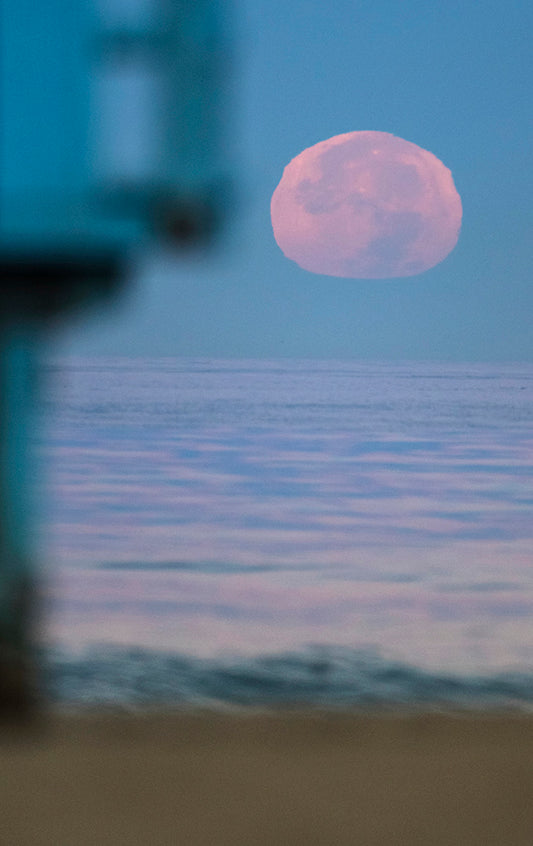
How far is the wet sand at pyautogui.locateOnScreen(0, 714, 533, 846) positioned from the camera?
3721 mm

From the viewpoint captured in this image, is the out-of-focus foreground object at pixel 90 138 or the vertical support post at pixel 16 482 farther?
the vertical support post at pixel 16 482

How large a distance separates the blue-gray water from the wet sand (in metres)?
0.57

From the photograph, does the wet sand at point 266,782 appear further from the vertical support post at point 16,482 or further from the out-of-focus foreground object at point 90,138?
the out-of-focus foreground object at point 90,138

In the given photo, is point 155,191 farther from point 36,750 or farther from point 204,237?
point 36,750

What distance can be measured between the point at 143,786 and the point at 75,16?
2388 millimetres

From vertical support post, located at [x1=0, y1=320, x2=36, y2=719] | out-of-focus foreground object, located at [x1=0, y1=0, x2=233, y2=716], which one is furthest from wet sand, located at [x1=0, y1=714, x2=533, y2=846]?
out-of-focus foreground object, located at [x1=0, y1=0, x2=233, y2=716]

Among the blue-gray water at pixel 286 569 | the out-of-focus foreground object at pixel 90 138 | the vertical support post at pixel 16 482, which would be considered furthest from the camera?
the blue-gray water at pixel 286 569

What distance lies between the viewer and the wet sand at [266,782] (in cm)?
372

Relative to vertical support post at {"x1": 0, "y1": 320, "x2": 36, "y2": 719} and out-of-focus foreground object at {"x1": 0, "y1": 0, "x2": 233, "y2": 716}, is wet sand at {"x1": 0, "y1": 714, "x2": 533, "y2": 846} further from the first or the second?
out-of-focus foreground object at {"x1": 0, "y1": 0, "x2": 233, "y2": 716}

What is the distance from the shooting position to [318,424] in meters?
41.9

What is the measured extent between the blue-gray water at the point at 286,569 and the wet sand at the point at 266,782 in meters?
0.57

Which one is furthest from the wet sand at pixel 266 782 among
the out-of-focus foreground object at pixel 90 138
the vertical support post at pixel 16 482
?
the out-of-focus foreground object at pixel 90 138

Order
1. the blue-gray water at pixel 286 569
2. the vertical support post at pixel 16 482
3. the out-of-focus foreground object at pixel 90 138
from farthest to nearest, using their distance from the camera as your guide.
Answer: the blue-gray water at pixel 286 569, the vertical support post at pixel 16 482, the out-of-focus foreground object at pixel 90 138

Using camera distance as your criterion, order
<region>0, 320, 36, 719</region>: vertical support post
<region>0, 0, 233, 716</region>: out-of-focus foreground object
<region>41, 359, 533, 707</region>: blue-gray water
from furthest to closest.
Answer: <region>41, 359, 533, 707</region>: blue-gray water
<region>0, 320, 36, 719</region>: vertical support post
<region>0, 0, 233, 716</region>: out-of-focus foreground object
